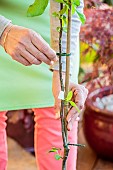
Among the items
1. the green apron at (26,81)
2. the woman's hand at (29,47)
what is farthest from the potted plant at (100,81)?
the woman's hand at (29,47)

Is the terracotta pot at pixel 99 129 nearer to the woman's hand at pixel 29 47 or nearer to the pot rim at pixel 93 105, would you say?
the pot rim at pixel 93 105

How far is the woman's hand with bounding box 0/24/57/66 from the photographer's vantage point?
97 centimetres

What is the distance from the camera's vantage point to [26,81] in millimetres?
1286

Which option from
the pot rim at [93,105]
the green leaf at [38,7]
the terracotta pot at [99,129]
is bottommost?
the terracotta pot at [99,129]

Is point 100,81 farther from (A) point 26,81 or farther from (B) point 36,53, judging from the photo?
(B) point 36,53

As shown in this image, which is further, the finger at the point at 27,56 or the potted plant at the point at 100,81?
the potted plant at the point at 100,81

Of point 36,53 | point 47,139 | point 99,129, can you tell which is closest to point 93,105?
point 99,129

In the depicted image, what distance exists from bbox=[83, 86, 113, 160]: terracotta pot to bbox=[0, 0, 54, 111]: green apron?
93 cm

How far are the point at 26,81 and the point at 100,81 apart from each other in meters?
1.04

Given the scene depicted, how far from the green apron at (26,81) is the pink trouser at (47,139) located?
0.10 ft

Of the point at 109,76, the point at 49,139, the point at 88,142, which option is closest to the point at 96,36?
the point at 109,76

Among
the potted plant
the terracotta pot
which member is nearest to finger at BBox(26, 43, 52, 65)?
the potted plant

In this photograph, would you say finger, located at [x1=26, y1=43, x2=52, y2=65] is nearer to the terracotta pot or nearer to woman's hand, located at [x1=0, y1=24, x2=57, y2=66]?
woman's hand, located at [x1=0, y1=24, x2=57, y2=66]

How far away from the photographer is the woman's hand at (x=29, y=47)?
3.18ft
